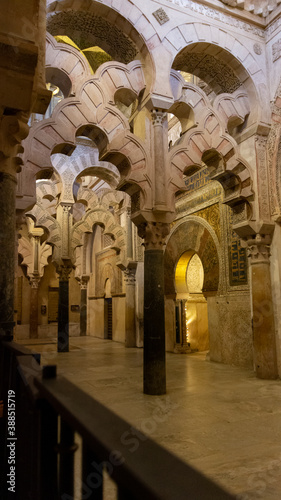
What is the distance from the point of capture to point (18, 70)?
227 cm

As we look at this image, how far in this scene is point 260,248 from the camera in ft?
21.7

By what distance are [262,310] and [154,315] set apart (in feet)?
7.03

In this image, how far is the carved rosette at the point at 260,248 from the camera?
6566mm

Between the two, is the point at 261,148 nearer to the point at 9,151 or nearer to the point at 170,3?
the point at 170,3

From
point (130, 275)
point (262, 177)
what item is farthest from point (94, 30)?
point (130, 275)

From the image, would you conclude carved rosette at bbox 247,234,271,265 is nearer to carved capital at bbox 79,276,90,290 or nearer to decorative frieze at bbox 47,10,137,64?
decorative frieze at bbox 47,10,137,64

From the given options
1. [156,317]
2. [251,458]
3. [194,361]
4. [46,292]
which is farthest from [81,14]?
[46,292]

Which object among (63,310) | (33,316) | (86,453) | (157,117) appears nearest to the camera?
(86,453)

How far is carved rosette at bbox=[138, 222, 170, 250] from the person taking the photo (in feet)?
18.5

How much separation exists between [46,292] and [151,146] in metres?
12.9

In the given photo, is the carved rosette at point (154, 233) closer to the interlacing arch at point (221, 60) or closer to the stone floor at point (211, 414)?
the stone floor at point (211, 414)

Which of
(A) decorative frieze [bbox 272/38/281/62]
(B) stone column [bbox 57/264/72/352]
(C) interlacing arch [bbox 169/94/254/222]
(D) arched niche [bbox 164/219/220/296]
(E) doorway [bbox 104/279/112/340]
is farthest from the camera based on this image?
(E) doorway [bbox 104/279/112/340]

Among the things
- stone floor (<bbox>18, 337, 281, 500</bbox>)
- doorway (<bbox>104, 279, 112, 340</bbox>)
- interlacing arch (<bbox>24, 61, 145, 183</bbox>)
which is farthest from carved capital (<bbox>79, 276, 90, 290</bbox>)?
interlacing arch (<bbox>24, 61, 145, 183</bbox>)

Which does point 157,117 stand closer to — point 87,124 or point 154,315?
point 87,124
